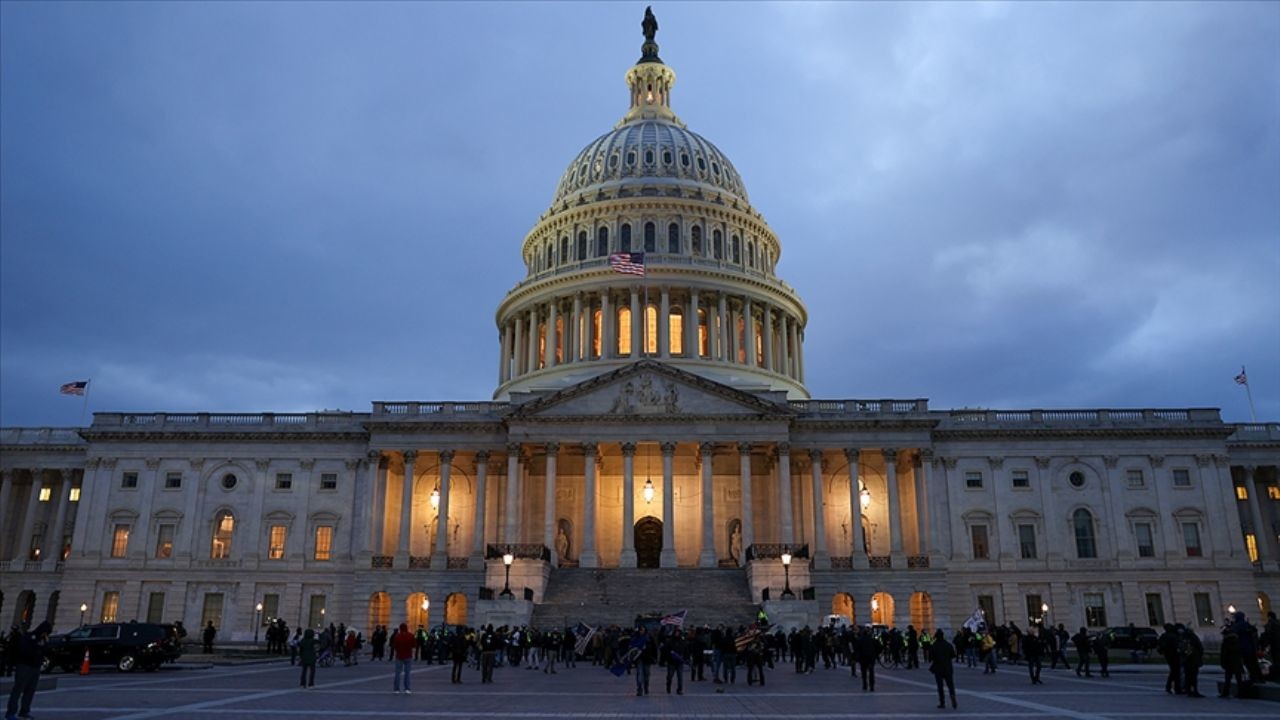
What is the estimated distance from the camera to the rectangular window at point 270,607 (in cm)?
6278

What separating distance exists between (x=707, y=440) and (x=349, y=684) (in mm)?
34037

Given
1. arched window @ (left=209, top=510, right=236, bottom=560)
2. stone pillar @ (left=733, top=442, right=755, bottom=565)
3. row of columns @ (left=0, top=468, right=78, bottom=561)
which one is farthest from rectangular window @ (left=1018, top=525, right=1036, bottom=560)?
row of columns @ (left=0, top=468, right=78, bottom=561)

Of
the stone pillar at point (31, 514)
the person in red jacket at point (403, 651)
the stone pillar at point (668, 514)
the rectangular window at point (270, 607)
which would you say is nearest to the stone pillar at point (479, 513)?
the stone pillar at point (668, 514)

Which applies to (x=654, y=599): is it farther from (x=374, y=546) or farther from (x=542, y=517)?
(x=374, y=546)

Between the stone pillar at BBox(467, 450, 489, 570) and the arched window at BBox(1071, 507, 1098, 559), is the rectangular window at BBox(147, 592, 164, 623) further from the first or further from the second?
the arched window at BBox(1071, 507, 1098, 559)

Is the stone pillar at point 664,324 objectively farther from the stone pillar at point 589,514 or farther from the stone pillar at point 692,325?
the stone pillar at point 589,514

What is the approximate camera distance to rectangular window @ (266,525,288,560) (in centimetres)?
6412

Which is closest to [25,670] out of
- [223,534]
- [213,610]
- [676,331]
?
[213,610]

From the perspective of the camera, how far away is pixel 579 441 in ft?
200

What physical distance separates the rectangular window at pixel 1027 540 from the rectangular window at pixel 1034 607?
246 cm

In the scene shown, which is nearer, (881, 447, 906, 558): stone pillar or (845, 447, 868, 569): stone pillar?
(845, 447, 868, 569): stone pillar

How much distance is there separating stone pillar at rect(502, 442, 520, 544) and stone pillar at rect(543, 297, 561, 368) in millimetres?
17579

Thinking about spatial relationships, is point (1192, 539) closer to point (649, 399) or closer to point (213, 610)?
point (649, 399)

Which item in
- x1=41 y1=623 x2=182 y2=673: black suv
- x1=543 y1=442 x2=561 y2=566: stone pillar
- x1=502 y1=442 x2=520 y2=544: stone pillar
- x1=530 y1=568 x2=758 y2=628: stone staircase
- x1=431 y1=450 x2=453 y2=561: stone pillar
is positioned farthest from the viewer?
x1=431 y1=450 x2=453 y2=561: stone pillar
